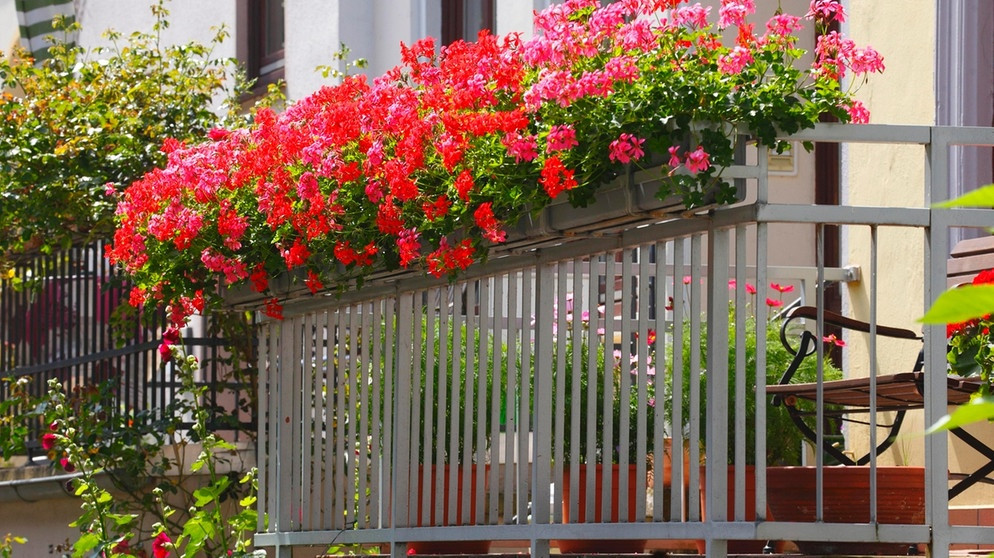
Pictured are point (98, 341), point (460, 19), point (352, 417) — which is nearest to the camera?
point (352, 417)

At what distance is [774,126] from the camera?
372 cm

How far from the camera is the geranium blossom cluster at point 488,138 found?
12.2 ft

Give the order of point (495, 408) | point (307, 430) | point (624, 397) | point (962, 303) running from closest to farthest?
point (962, 303)
point (624, 397)
point (495, 408)
point (307, 430)

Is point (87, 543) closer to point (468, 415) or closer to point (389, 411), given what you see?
point (389, 411)

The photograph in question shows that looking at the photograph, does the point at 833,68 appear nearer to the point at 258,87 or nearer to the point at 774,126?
the point at 774,126

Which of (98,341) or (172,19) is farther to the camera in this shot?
(172,19)

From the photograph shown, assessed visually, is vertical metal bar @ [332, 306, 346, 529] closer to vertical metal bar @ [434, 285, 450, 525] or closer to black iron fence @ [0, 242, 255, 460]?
vertical metal bar @ [434, 285, 450, 525]

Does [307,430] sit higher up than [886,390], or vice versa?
[886,390]

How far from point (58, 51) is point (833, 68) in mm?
6007

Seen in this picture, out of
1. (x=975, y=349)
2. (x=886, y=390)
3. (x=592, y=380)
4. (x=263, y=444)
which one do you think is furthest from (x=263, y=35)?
(x=975, y=349)

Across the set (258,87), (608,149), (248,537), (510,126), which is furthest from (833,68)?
(258,87)

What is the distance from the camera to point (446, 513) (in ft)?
17.1

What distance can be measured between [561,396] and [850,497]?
3.14ft

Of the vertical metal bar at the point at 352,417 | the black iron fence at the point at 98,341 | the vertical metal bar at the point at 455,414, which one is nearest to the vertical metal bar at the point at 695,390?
the vertical metal bar at the point at 455,414
